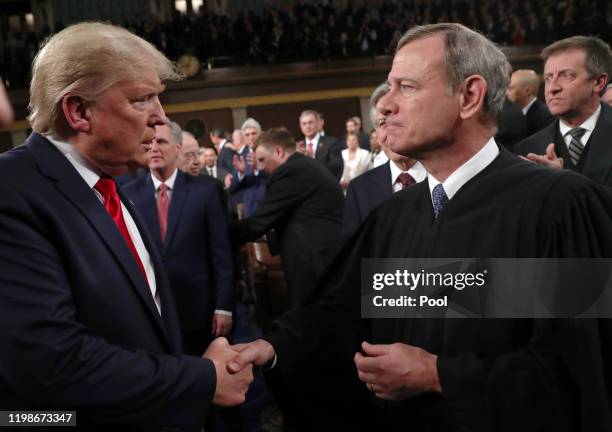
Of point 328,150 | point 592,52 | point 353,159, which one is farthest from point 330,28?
point 592,52

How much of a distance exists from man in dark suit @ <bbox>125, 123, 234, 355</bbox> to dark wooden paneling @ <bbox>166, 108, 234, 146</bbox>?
13.1 metres

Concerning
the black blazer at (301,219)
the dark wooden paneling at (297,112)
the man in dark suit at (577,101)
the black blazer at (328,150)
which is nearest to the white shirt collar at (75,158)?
the man in dark suit at (577,101)

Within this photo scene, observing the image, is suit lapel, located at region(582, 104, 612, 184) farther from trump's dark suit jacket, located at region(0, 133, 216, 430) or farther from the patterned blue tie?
trump's dark suit jacket, located at region(0, 133, 216, 430)

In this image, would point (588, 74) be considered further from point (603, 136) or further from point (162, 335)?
point (162, 335)

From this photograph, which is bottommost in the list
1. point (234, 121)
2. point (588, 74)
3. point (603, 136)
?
point (234, 121)

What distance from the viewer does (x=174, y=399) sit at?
1668mm

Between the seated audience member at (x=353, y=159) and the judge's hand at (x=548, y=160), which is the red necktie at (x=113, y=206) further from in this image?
the seated audience member at (x=353, y=159)

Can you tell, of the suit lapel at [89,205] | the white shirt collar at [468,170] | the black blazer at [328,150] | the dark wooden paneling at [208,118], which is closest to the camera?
the suit lapel at [89,205]

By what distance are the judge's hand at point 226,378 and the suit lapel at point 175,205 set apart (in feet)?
6.48

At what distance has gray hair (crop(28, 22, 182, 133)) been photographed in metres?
1.76

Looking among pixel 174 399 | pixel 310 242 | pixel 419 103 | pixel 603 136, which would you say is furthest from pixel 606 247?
pixel 310 242

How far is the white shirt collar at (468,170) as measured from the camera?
2.09 m

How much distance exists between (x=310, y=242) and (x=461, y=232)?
9.77 ft

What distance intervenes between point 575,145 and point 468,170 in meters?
2.08
